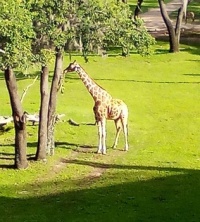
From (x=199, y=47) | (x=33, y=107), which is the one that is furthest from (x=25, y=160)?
(x=199, y=47)

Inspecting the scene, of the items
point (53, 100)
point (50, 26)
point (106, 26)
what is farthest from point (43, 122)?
point (106, 26)

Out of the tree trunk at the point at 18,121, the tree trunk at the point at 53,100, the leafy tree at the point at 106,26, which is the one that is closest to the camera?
the leafy tree at the point at 106,26

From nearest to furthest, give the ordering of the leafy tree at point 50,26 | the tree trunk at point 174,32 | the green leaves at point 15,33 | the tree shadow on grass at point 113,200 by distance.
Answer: the tree shadow on grass at point 113,200, the green leaves at point 15,33, the leafy tree at point 50,26, the tree trunk at point 174,32

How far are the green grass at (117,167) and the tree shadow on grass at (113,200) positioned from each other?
0.06ft

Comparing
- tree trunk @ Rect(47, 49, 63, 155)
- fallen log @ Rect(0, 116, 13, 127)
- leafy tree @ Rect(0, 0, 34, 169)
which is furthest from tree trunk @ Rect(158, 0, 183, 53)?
leafy tree @ Rect(0, 0, 34, 169)

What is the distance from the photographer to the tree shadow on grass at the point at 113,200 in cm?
1469

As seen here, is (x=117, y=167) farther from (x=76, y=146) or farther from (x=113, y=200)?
(x=113, y=200)

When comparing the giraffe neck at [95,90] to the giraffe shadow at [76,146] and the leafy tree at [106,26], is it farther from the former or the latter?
the leafy tree at [106,26]

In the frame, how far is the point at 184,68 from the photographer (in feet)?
119

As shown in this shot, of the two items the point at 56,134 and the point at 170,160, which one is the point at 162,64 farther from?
the point at 170,160

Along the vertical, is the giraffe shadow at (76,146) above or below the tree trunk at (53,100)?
below

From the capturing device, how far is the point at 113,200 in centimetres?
1588

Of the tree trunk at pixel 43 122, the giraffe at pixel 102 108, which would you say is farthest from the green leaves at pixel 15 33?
the giraffe at pixel 102 108

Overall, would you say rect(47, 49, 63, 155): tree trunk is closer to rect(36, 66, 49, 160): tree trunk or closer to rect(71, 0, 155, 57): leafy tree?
rect(36, 66, 49, 160): tree trunk
